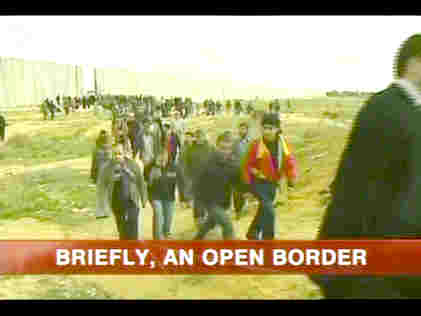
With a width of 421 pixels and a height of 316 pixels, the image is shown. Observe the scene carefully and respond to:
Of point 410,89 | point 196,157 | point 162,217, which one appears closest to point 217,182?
point 196,157

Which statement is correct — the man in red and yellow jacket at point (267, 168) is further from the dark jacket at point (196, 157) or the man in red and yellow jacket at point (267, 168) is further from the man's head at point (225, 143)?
the dark jacket at point (196, 157)

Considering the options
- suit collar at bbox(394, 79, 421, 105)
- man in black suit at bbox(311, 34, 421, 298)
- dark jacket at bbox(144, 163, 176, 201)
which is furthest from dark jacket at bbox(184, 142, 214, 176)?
suit collar at bbox(394, 79, 421, 105)

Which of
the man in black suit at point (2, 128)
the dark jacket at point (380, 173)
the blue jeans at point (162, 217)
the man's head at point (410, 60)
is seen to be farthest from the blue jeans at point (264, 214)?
the man in black suit at point (2, 128)

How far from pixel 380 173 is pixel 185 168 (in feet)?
5.16

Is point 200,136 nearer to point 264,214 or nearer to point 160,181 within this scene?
point 160,181

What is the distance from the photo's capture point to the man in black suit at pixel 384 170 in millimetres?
2684

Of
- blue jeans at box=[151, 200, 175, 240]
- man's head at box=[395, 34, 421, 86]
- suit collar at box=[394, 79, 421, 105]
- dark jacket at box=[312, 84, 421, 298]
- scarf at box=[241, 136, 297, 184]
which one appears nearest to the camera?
dark jacket at box=[312, 84, 421, 298]

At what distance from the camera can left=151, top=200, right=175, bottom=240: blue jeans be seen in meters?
3.64

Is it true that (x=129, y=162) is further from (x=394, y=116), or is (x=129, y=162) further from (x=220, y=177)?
(x=394, y=116)

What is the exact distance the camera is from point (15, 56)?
379 centimetres

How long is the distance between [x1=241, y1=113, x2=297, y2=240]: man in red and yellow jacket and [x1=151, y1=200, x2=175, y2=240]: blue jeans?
0.66 meters

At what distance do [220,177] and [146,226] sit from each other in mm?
739

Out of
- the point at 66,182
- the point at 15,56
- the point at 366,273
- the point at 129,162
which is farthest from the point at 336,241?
the point at 15,56

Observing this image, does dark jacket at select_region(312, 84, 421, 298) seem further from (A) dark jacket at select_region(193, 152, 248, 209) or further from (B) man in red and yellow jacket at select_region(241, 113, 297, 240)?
(A) dark jacket at select_region(193, 152, 248, 209)
